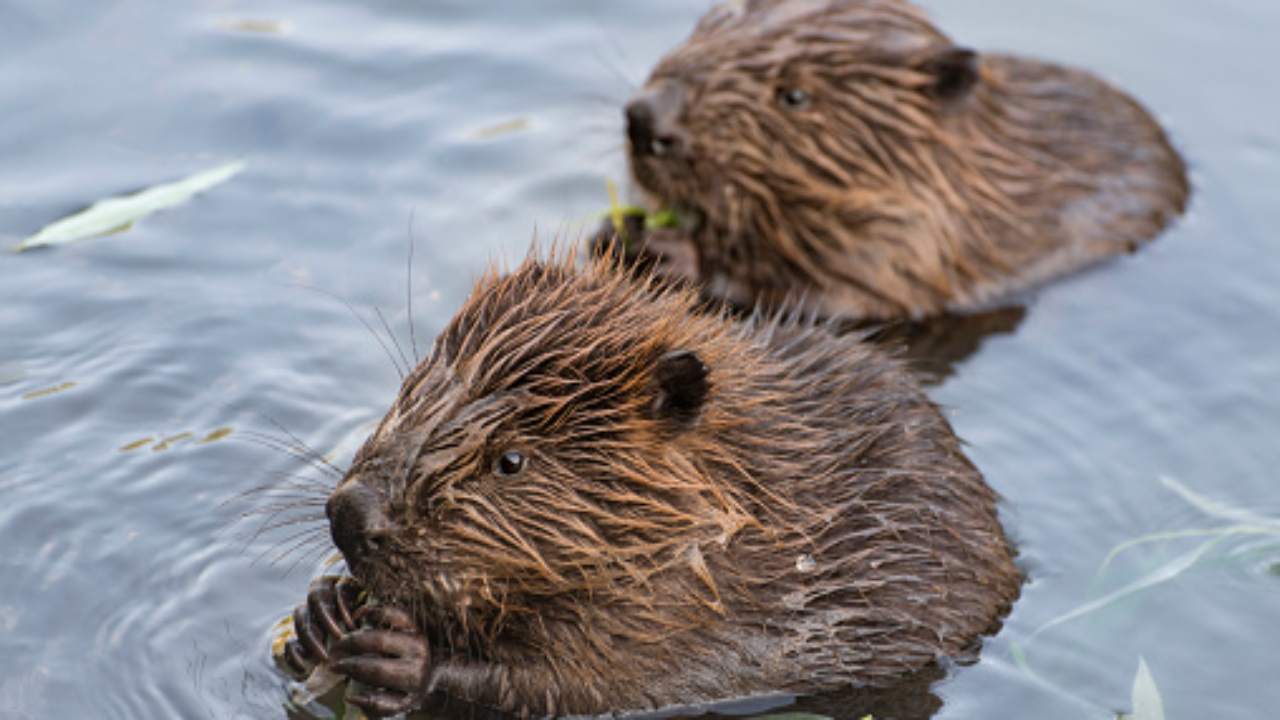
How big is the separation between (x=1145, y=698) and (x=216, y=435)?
254 centimetres

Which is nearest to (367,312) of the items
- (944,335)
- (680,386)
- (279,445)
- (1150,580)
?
(279,445)

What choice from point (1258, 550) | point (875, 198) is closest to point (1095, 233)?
point (875, 198)

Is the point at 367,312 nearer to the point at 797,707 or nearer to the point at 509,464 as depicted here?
the point at 509,464

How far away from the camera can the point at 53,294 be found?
593 centimetres

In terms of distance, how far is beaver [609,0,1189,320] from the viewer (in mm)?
6402

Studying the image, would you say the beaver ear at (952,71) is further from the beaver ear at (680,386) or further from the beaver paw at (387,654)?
the beaver paw at (387,654)

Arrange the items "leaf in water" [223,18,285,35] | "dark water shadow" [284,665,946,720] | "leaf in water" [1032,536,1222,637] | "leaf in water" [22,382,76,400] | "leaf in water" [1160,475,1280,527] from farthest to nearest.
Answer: "leaf in water" [223,18,285,35] < "leaf in water" [1160,475,1280,527] < "leaf in water" [22,382,76,400] < "leaf in water" [1032,536,1222,637] < "dark water shadow" [284,665,946,720]

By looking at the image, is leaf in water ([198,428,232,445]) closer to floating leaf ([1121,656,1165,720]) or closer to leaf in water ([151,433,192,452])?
leaf in water ([151,433,192,452])

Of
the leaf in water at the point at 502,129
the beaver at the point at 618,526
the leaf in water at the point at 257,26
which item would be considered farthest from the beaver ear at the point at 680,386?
the leaf in water at the point at 257,26

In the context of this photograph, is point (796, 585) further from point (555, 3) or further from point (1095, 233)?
point (555, 3)

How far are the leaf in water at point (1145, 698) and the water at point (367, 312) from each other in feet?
0.10

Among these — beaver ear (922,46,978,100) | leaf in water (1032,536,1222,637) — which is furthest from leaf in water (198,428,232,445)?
beaver ear (922,46,978,100)

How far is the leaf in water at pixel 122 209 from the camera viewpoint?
623cm

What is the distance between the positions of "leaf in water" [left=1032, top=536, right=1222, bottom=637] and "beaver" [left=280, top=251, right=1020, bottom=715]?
53 centimetres
